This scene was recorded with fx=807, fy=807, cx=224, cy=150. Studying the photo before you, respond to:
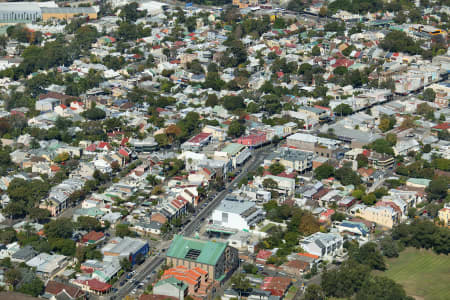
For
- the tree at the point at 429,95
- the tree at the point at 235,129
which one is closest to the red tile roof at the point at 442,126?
the tree at the point at 429,95

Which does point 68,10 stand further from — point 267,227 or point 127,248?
point 127,248

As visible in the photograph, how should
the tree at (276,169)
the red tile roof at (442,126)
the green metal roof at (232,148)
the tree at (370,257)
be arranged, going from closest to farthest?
the tree at (370,257) < the tree at (276,169) < the green metal roof at (232,148) < the red tile roof at (442,126)

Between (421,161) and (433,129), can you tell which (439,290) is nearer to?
(421,161)

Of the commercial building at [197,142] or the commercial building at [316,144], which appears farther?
the commercial building at [197,142]

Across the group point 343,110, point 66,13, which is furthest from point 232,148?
point 66,13

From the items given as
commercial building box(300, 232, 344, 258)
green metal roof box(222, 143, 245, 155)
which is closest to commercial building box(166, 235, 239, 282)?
commercial building box(300, 232, 344, 258)

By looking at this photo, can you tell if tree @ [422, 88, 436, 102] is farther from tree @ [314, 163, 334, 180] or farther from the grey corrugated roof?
the grey corrugated roof

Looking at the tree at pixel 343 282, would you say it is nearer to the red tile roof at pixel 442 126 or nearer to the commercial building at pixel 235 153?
the commercial building at pixel 235 153
